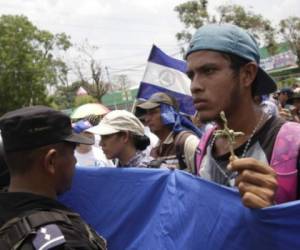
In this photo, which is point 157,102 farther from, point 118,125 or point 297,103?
point 297,103

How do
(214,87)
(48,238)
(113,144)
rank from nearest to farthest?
(48,238), (214,87), (113,144)

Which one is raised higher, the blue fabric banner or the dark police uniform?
the dark police uniform

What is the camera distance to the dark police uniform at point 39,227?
66.2 inches

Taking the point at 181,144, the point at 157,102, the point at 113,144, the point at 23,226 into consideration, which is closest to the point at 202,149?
the point at 23,226

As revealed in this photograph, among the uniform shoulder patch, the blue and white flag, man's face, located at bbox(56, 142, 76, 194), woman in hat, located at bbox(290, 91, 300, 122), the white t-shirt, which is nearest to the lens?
the uniform shoulder patch

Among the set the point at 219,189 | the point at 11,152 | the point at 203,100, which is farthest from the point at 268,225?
the point at 11,152

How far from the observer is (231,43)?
196cm

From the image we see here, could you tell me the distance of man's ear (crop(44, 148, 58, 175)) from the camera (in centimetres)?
204

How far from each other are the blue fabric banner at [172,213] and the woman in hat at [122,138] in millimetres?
839

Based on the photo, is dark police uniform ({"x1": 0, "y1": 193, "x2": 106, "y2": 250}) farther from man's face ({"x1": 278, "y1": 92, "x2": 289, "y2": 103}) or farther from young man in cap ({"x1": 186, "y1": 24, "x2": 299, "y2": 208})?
man's face ({"x1": 278, "y1": 92, "x2": 289, "y2": 103})

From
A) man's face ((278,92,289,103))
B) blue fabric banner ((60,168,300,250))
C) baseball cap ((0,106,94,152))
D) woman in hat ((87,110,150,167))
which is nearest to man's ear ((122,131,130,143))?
woman in hat ((87,110,150,167))

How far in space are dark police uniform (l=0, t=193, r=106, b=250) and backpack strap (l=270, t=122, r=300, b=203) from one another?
657mm

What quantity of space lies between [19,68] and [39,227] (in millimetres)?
40505

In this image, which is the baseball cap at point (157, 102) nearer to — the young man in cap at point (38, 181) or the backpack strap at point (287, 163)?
the young man in cap at point (38, 181)
